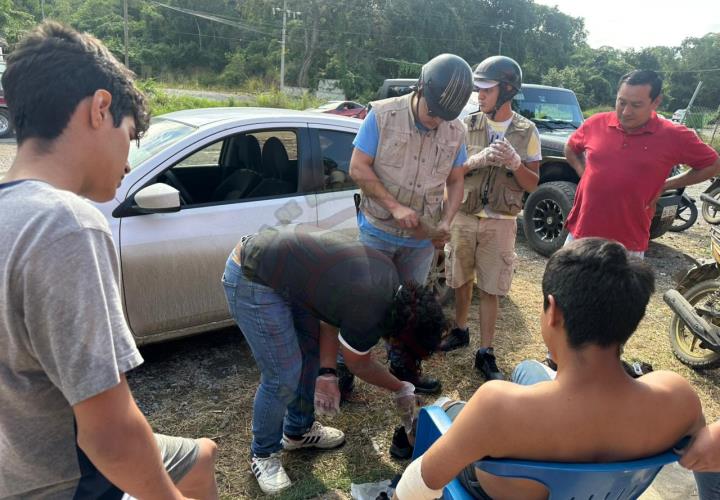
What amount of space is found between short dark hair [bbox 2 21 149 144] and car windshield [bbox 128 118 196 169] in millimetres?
1996

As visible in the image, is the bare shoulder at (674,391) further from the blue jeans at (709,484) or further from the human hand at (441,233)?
the human hand at (441,233)

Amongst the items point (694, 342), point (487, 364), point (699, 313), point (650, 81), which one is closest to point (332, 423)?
point (487, 364)

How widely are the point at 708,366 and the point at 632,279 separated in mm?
3151

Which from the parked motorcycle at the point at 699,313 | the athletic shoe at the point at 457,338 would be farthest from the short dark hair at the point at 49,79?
the parked motorcycle at the point at 699,313

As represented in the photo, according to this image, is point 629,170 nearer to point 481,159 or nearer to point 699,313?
point 481,159

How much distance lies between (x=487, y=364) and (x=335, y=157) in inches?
69.9

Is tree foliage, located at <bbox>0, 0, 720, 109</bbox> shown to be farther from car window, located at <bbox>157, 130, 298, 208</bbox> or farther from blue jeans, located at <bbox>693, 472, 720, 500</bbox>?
blue jeans, located at <bbox>693, 472, 720, 500</bbox>

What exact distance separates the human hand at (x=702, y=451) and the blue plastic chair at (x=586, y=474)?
0.05m

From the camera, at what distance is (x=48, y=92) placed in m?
1.01

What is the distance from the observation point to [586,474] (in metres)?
1.28

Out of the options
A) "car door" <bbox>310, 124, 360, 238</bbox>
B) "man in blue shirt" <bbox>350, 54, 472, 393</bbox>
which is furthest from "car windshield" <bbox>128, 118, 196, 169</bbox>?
"man in blue shirt" <bbox>350, 54, 472, 393</bbox>

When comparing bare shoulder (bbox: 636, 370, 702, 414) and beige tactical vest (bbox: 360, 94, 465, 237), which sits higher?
beige tactical vest (bbox: 360, 94, 465, 237)

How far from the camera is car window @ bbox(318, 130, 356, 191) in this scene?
3568 millimetres

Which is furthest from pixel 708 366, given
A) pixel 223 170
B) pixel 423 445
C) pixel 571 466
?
pixel 223 170
